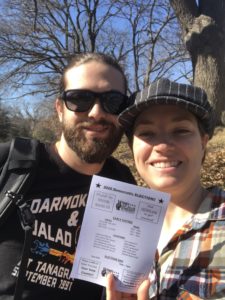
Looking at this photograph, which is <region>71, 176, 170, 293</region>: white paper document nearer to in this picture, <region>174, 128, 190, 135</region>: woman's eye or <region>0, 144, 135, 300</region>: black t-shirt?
<region>174, 128, 190, 135</region>: woman's eye

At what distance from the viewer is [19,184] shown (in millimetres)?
2203

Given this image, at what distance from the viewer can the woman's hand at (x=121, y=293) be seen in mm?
1511

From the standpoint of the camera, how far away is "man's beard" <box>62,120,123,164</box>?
8.23ft

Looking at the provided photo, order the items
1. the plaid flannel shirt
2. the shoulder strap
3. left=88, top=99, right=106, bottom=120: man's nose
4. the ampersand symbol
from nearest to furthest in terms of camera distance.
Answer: the plaid flannel shirt
the shoulder strap
the ampersand symbol
left=88, top=99, right=106, bottom=120: man's nose

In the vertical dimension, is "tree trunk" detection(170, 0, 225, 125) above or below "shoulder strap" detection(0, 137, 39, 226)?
above

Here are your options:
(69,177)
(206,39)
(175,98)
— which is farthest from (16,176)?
(206,39)

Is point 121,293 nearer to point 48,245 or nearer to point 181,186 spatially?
point 181,186

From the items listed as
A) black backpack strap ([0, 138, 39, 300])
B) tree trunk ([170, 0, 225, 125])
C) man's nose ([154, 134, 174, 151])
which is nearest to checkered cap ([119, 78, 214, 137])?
man's nose ([154, 134, 174, 151])

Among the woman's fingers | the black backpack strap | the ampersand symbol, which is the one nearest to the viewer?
the woman's fingers

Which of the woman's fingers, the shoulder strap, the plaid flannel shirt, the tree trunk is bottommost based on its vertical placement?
the woman's fingers

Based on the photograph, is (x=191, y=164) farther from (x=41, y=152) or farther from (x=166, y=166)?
(x=41, y=152)

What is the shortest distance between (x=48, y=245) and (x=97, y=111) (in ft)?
2.90

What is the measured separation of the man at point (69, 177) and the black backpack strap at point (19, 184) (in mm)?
105

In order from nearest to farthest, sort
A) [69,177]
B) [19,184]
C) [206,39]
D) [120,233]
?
[120,233], [19,184], [69,177], [206,39]
